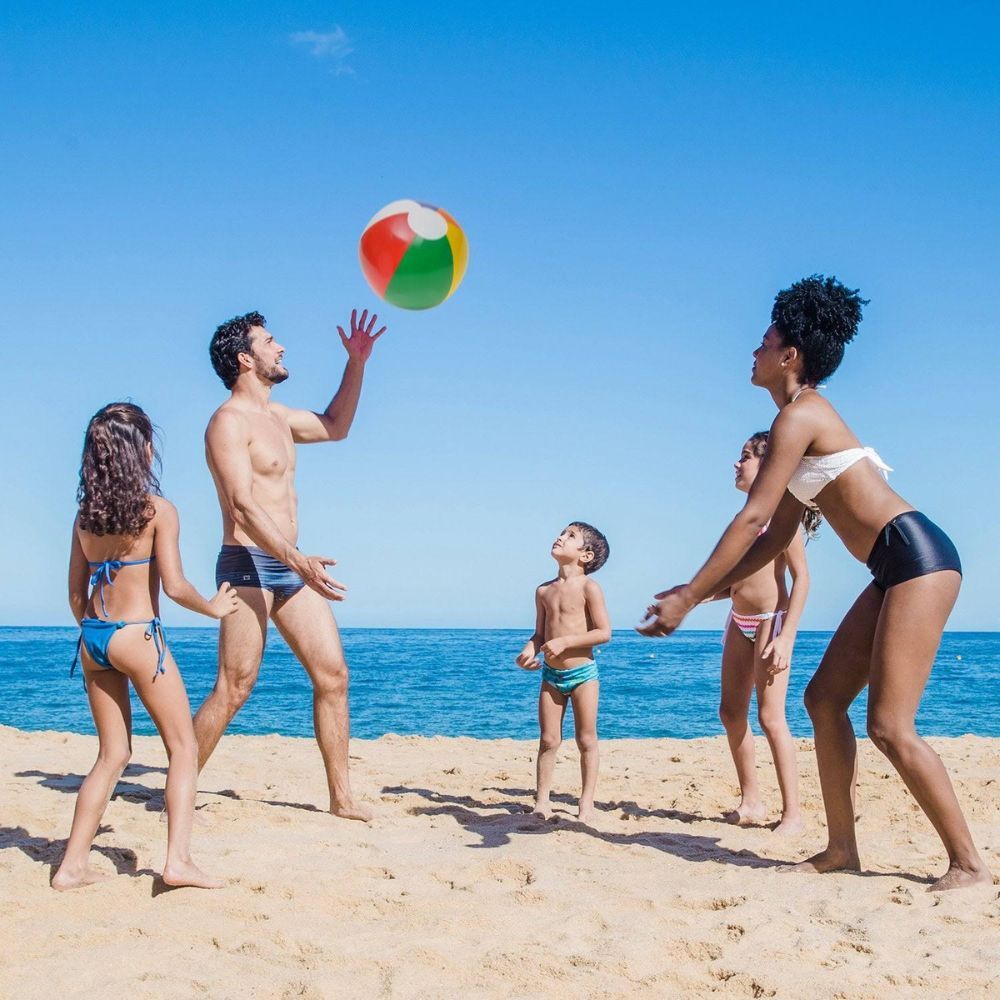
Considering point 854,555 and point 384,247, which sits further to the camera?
point 384,247

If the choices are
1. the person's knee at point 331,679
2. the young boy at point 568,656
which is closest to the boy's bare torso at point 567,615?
the young boy at point 568,656

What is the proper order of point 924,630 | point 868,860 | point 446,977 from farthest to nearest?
point 868,860 < point 924,630 < point 446,977

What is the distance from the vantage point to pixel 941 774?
4082 millimetres

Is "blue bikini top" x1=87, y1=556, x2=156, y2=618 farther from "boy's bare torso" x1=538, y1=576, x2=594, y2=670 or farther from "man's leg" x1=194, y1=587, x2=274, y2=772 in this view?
"boy's bare torso" x1=538, y1=576, x2=594, y2=670

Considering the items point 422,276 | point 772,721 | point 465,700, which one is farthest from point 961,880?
point 465,700

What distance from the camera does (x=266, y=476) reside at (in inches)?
221

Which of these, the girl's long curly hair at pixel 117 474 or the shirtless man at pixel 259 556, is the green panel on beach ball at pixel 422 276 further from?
the girl's long curly hair at pixel 117 474

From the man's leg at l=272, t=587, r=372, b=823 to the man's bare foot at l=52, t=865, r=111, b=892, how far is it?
5.12 ft

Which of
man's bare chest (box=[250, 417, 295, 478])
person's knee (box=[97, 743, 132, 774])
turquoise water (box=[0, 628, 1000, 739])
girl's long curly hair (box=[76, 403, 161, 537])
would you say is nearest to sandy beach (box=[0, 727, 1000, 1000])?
person's knee (box=[97, 743, 132, 774])

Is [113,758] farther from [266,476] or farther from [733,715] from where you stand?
[733,715]

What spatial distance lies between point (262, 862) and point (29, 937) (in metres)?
1.22

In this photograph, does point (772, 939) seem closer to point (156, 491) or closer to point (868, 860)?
point (868, 860)

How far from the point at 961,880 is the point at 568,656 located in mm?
2541

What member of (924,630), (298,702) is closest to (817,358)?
(924,630)
